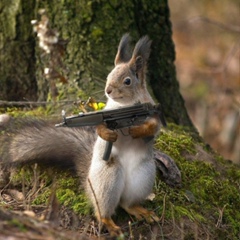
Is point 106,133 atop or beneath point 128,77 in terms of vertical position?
beneath

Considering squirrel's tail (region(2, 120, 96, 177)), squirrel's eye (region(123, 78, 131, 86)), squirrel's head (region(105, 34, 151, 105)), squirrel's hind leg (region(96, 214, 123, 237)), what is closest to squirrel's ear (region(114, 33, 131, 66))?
squirrel's head (region(105, 34, 151, 105))

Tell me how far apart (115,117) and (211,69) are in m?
5.16

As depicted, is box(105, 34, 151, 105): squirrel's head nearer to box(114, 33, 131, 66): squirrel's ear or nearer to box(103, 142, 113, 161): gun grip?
box(114, 33, 131, 66): squirrel's ear

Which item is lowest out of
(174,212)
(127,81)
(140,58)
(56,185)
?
(174,212)

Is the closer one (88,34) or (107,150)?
(107,150)

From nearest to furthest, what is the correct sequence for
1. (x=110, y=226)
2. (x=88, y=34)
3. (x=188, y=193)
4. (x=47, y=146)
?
(x=110, y=226) → (x=47, y=146) → (x=188, y=193) → (x=88, y=34)

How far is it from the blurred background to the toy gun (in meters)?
4.51

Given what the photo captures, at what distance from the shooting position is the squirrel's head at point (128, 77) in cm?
331

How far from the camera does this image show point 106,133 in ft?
10.7

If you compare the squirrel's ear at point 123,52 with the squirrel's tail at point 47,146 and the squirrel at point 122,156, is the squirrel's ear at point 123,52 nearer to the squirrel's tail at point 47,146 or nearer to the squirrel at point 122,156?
the squirrel at point 122,156

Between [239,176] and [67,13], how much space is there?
1.64 meters

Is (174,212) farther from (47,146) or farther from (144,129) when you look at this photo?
(47,146)

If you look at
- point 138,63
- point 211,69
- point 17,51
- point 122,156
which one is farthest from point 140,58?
point 211,69

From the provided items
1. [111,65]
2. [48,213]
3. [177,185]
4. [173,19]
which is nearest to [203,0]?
[173,19]
